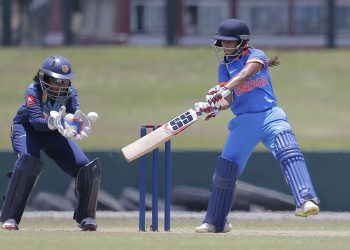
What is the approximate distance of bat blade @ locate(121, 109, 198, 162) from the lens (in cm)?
1025

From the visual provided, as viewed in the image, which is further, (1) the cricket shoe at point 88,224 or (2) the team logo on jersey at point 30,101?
(1) the cricket shoe at point 88,224

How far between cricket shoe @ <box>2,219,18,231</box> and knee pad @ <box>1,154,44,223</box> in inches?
1.8

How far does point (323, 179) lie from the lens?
545 inches

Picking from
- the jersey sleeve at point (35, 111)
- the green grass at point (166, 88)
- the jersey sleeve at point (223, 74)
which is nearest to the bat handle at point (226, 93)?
the jersey sleeve at point (223, 74)

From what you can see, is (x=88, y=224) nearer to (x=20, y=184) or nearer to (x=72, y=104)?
(x=20, y=184)

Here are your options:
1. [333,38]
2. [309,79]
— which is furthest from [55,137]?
[333,38]

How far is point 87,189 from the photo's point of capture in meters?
10.7

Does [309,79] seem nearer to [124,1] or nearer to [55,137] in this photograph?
[124,1]

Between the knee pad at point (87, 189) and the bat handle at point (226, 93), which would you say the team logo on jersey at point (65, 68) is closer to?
the knee pad at point (87, 189)

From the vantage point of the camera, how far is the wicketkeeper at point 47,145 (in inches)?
416

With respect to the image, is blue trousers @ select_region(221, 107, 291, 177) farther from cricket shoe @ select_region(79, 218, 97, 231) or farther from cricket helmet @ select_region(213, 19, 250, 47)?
cricket shoe @ select_region(79, 218, 97, 231)

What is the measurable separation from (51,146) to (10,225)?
0.76 m

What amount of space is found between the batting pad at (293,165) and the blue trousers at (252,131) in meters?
0.08

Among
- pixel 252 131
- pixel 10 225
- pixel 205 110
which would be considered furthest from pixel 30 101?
pixel 252 131
